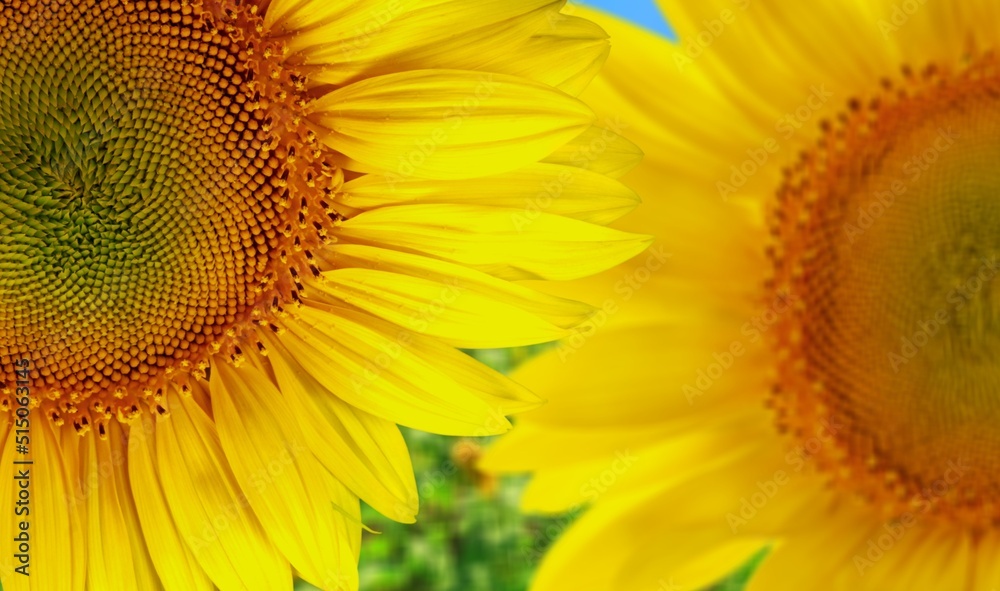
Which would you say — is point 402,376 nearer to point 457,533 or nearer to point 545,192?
point 545,192

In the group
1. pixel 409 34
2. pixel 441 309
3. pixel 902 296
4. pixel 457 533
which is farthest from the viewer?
pixel 457 533

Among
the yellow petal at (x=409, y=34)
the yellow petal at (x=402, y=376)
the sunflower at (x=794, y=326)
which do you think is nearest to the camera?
the yellow petal at (x=409, y=34)

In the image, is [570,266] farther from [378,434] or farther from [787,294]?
[787,294]

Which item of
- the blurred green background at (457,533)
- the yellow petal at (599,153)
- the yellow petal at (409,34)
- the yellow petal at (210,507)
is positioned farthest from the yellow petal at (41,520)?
the blurred green background at (457,533)

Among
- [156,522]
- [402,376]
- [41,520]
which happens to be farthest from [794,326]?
[41,520]

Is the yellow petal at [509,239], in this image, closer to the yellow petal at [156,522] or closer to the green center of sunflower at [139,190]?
the green center of sunflower at [139,190]

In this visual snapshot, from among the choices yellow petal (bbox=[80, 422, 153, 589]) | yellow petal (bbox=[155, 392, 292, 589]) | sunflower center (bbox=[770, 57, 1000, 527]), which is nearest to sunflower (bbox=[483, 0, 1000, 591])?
sunflower center (bbox=[770, 57, 1000, 527])

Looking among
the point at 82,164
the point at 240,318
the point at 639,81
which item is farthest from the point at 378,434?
the point at 639,81
